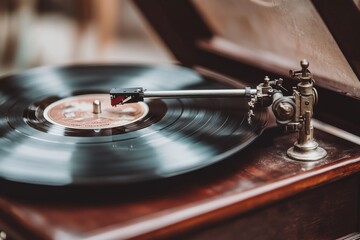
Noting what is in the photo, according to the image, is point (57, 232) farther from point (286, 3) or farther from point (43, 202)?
point (286, 3)

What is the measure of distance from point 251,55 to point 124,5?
8.17 ft

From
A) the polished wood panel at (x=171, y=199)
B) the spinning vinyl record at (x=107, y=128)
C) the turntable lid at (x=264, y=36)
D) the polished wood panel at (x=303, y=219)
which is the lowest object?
the polished wood panel at (x=303, y=219)

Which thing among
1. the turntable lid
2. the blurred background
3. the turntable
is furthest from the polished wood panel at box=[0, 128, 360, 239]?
the blurred background

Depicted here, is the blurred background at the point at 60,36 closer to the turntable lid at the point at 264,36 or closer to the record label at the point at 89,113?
the turntable lid at the point at 264,36

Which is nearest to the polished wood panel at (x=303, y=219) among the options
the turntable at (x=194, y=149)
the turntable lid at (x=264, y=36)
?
the turntable at (x=194, y=149)

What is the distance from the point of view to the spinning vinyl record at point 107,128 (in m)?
0.84

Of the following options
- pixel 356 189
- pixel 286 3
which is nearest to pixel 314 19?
pixel 286 3

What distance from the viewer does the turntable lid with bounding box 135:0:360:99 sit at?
95 cm

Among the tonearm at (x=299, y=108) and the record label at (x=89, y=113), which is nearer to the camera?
the tonearm at (x=299, y=108)

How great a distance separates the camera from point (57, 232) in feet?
2.40

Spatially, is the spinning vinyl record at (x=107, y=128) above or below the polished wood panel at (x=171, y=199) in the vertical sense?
above

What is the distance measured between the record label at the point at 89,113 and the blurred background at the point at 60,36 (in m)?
1.48

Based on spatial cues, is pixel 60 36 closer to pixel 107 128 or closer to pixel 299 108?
pixel 107 128

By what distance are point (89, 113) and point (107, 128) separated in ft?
0.37
